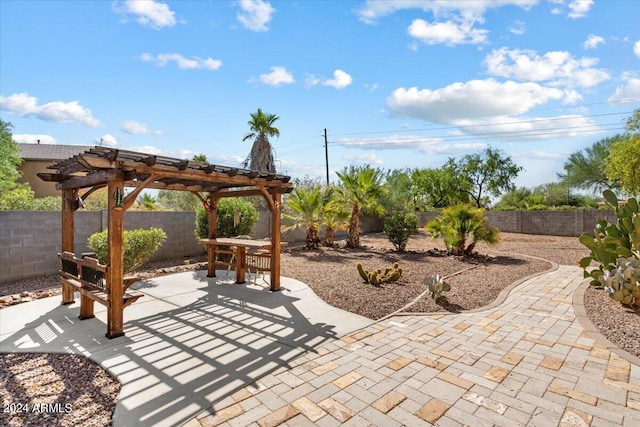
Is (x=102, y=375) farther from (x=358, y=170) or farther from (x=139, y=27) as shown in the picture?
(x=358, y=170)

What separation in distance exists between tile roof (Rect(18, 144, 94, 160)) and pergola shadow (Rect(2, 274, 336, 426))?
19.9m

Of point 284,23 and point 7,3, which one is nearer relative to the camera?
point 7,3

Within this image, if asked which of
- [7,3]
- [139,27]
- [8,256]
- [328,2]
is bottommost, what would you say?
[8,256]

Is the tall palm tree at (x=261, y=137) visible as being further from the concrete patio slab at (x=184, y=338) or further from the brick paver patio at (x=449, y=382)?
the brick paver patio at (x=449, y=382)

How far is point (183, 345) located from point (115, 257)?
54.1 inches

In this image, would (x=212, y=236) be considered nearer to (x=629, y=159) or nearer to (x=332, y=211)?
(x=332, y=211)

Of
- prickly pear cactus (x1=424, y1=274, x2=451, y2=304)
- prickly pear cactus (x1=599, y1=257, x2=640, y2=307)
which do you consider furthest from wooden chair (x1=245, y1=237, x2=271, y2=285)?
prickly pear cactus (x1=599, y1=257, x2=640, y2=307)

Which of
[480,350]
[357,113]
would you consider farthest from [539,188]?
[480,350]

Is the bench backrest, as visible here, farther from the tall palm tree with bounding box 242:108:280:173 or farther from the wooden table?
the tall palm tree with bounding box 242:108:280:173

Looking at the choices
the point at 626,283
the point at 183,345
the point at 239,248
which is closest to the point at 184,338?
the point at 183,345

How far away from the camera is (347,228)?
42.6 feet

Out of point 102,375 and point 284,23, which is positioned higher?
point 284,23

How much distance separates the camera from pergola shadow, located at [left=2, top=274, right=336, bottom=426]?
105 inches

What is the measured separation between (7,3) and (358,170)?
386 inches
